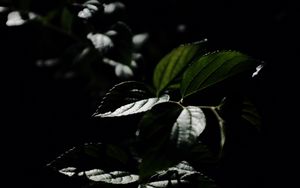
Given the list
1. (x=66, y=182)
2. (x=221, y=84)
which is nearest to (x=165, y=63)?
(x=221, y=84)

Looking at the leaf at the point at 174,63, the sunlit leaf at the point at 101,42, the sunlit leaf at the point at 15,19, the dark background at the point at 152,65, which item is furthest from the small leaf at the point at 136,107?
the dark background at the point at 152,65

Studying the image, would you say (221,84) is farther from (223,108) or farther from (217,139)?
(217,139)

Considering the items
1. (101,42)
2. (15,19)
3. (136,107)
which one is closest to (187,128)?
(136,107)

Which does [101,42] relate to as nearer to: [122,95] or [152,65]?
[122,95]

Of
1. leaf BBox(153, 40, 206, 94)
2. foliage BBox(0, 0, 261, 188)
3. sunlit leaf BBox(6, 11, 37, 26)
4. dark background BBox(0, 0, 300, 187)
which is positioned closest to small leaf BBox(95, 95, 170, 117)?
foliage BBox(0, 0, 261, 188)

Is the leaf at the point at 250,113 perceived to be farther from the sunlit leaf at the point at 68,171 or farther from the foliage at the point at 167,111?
the sunlit leaf at the point at 68,171

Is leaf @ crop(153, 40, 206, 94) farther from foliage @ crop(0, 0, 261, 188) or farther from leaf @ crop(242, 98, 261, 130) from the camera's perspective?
leaf @ crop(242, 98, 261, 130)
